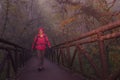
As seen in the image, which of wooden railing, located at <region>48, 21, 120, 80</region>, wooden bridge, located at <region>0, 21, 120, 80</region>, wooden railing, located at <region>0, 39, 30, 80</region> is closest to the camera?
wooden railing, located at <region>48, 21, 120, 80</region>

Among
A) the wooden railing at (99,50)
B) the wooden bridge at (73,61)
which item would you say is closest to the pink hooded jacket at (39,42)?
the wooden bridge at (73,61)

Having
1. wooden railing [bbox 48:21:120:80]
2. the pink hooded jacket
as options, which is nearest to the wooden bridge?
wooden railing [bbox 48:21:120:80]

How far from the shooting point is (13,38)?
18.6 meters

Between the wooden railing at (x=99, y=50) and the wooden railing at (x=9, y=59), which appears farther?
the wooden railing at (x=9, y=59)

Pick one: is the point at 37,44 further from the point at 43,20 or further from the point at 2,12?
the point at 43,20

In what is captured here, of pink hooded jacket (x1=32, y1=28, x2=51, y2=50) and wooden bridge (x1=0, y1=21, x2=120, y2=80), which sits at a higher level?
pink hooded jacket (x1=32, y1=28, x2=51, y2=50)

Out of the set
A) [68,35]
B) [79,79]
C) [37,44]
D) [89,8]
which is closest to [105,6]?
[89,8]

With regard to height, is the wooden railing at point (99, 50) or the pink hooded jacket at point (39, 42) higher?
the pink hooded jacket at point (39, 42)

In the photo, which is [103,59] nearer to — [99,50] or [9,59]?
[99,50]

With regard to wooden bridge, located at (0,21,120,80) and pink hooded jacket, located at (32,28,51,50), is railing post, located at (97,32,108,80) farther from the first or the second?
pink hooded jacket, located at (32,28,51,50)

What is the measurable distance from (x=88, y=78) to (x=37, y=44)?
3.87 m

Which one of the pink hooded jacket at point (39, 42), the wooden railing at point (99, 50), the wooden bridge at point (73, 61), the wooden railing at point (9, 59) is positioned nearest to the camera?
the wooden railing at point (99, 50)

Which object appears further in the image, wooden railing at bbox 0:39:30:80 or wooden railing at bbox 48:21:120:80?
wooden railing at bbox 0:39:30:80

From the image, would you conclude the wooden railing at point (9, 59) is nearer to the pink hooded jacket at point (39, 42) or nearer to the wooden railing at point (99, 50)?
the pink hooded jacket at point (39, 42)
